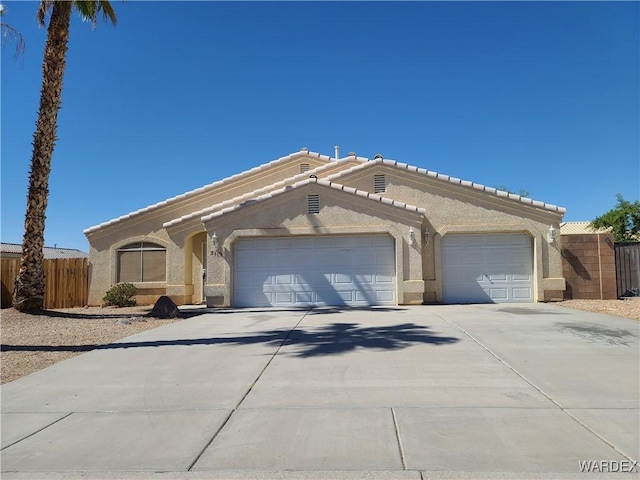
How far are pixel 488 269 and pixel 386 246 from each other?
367cm

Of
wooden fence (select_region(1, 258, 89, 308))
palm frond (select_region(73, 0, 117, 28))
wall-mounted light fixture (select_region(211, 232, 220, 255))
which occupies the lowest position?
wooden fence (select_region(1, 258, 89, 308))

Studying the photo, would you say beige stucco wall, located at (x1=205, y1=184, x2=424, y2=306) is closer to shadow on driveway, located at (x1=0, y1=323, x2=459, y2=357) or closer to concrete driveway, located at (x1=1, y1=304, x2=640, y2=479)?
shadow on driveway, located at (x1=0, y1=323, x2=459, y2=357)

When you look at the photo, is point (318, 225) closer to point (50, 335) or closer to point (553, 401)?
point (50, 335)

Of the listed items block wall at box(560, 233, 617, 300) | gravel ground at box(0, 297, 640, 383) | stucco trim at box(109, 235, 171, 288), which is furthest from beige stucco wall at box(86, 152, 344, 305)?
block wall at box(560, 233, 617, 300)

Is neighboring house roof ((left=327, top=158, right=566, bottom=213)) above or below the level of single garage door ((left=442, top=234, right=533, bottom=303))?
above

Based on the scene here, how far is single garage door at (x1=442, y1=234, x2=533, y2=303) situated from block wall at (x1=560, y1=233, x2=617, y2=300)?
1.53 meters

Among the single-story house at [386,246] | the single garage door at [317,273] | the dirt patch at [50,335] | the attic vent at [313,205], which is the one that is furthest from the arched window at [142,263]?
the attic vent at [313,205]

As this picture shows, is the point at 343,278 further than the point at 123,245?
No

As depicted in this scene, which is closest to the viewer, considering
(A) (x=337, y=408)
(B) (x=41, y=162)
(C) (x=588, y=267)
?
(A) (x=337, y=408)

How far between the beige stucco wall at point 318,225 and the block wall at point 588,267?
5.49m

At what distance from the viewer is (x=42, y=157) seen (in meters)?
13.7

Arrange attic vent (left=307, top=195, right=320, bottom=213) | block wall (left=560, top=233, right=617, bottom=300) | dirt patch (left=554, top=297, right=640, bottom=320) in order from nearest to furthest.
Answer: dirt patch (left=554, top=297, right=640, bottom=320) < attic vent (left=307, top=195, right=320, bottom=213) < block wall (left=560, top=233, right=617, bottom=300)

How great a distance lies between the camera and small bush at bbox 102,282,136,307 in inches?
696

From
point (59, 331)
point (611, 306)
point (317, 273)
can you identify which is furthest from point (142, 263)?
point (611, 306)
